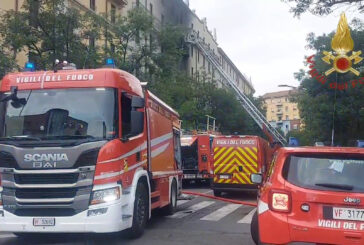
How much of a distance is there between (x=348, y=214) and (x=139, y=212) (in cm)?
429

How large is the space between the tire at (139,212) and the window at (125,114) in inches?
46.6

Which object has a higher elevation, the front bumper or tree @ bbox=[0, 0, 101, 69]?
tree @ bbox=[0, 0, 101, 69]

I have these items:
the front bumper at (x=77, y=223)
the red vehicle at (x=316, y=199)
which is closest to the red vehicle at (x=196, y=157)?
the front bumper at (x=77, y=223)

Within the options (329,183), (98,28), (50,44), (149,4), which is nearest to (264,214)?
(329,183)

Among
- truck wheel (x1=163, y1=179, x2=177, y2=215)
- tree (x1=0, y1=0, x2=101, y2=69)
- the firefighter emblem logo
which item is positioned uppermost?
tree (x1=0, y1=0, x2=101, y2=69)

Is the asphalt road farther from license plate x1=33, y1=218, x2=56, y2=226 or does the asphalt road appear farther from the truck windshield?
the truck windshield

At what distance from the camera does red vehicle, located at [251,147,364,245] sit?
5.68m

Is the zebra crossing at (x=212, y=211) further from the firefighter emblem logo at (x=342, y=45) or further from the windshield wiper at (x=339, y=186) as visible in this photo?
the windshield wiper at (x=339, y=186)

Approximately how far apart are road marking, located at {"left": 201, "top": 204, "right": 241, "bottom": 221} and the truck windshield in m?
4.78

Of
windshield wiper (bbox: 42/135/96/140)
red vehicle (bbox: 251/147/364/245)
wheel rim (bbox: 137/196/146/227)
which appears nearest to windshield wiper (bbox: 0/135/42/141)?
windshield wiper (bbox: 42/135/96/140)

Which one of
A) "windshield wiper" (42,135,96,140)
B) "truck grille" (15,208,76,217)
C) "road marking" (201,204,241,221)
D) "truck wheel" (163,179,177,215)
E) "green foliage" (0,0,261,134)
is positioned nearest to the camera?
"truck grille" (15,208,76,217)

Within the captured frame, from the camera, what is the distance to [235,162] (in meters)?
18.7

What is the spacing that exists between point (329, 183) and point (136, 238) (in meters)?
4.29

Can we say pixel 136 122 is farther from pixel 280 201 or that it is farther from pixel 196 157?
pixel 196 157
